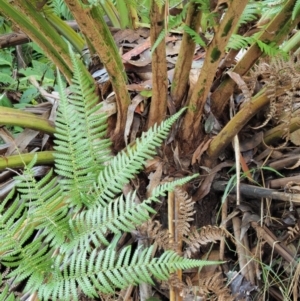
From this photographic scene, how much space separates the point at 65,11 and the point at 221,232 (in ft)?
3.66

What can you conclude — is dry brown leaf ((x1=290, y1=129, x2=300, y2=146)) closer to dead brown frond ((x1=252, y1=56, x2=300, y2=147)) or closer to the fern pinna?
dead brown frond ((x1=252, y1=56, x2=300, y2=147))

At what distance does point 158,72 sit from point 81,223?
378 millimetres

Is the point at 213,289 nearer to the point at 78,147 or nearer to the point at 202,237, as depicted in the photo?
the point at 202,237

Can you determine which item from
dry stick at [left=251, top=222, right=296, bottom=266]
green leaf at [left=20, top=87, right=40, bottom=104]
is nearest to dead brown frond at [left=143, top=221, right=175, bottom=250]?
dry stick at [left=251, top=222, right=296, bottom=266]

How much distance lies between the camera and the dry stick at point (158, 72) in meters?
0.90

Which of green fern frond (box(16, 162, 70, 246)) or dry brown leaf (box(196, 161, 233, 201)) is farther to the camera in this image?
dry brown leaf (box(196, 161, 233, 201))

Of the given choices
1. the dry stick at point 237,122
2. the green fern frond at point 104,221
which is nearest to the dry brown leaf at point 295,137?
the dry stick at point 237,122

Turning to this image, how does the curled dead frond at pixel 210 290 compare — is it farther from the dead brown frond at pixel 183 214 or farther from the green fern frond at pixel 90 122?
the green fern frond at pixel 90 122

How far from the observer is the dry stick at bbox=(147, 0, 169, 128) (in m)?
0.90

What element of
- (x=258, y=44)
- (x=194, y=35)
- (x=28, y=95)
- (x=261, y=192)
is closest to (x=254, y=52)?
(x=258, y=44)

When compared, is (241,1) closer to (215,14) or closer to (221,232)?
(215,14)

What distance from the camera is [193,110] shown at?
3.39ft

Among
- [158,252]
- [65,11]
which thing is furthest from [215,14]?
[65,11]

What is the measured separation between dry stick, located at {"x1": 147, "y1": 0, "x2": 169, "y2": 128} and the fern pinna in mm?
156
